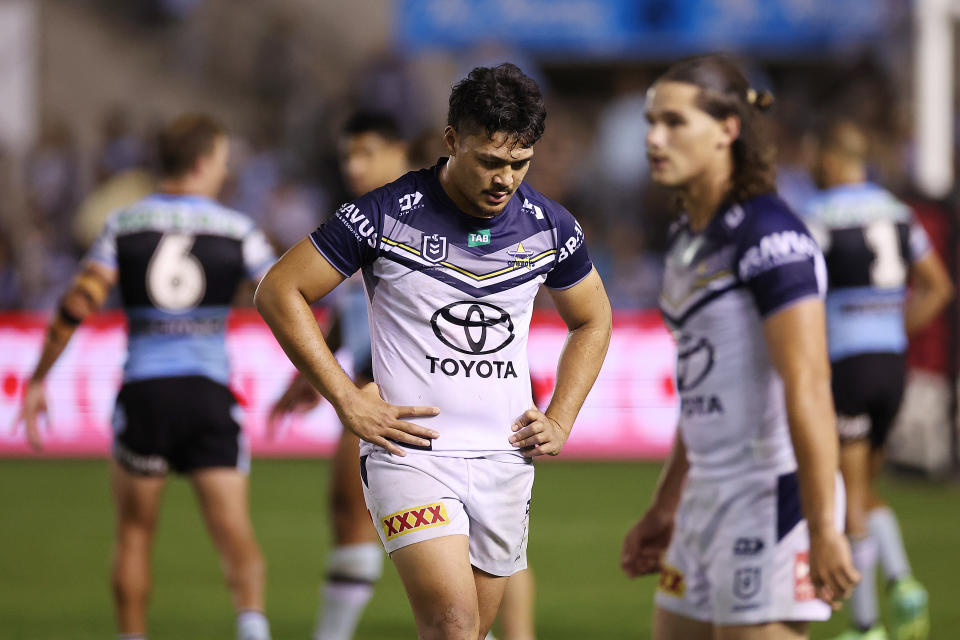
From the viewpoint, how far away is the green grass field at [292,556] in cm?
736

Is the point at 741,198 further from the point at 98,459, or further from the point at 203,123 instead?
the point at 98,459

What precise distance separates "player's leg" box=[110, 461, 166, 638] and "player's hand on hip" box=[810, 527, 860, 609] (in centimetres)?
338

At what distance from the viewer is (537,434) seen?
12.2ft

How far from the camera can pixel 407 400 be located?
12.1 ft

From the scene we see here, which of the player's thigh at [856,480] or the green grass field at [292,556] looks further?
the green grass field at [292,556]

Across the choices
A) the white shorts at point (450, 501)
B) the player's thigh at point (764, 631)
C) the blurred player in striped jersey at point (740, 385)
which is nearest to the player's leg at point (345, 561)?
the blurred player in striped jersey at point (740, 385)

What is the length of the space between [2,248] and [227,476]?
1218 centimetres

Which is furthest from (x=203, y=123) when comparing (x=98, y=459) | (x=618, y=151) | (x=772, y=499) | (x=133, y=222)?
(x=618, y=151)

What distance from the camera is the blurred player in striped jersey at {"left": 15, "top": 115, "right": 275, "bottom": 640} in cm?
597

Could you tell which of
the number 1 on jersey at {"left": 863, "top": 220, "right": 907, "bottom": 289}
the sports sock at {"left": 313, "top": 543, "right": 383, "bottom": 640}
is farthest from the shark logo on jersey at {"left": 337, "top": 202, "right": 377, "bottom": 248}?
the number 1 on jersey at {"left": 863, "top": 220, "right": 907, "bottom": 289}

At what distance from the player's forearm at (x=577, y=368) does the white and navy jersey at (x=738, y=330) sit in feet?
0.94

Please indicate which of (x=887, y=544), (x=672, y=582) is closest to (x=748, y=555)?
(x=672, y=582)

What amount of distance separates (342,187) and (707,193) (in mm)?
12299

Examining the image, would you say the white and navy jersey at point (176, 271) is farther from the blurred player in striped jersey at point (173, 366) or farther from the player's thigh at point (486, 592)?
the player's thigh at point (486, 592)
